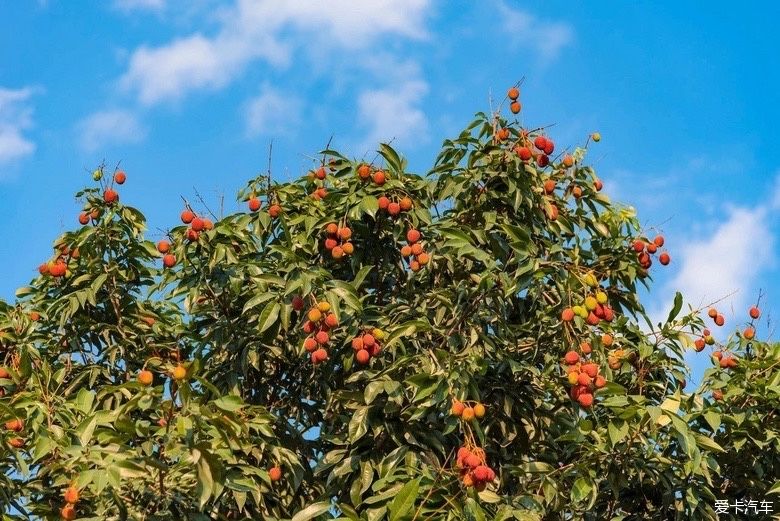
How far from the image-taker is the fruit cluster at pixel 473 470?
389 cm

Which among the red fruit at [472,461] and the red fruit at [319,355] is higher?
the red fruit at [319,355]

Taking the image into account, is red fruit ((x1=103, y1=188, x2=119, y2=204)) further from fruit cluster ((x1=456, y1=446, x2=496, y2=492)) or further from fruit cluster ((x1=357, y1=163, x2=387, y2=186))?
fruit cluster ((x1=456, y1=446, x2=496, y2=492))

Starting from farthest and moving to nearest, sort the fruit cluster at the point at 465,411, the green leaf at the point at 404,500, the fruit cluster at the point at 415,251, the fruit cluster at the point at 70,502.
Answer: the fruit cluster at the point at 415,251
the fruit cluster at the point at 465,411
the fruit cluster at the point at 70,502
the green leaf at the point at 404,500

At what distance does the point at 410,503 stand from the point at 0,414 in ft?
5.15

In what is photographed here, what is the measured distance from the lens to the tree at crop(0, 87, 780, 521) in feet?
13.4

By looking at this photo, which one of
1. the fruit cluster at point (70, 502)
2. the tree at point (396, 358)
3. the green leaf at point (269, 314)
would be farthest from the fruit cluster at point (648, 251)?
the fruit cluster at point (70, 502)

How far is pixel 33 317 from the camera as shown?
5.12 m

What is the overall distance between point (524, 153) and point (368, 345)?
1105 mm

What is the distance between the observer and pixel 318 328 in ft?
14.3

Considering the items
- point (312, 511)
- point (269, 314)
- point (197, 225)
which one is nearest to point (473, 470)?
point (312, 511)

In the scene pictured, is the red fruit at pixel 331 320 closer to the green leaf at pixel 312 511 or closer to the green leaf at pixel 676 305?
the green leaf at pixel 312 511

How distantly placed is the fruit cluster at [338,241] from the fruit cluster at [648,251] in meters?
1.28

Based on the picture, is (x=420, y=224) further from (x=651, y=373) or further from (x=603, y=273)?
(x=651, y=373)

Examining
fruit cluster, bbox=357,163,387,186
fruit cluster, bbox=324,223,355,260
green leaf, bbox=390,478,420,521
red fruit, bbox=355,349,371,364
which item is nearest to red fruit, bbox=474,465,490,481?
green leaf, bbox=390,478,420,521
